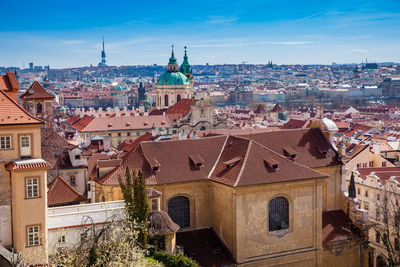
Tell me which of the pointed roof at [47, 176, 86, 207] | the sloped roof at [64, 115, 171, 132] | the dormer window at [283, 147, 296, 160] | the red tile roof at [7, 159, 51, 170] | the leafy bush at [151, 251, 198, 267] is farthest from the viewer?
the sloped roof at [64, 115, 171, 132]

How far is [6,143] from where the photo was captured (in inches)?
1095

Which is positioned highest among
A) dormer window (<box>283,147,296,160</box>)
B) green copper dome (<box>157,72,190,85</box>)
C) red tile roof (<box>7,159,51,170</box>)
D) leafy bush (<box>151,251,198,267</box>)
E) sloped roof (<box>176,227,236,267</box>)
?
green copper dome (<box>157,72,190,85</box>)

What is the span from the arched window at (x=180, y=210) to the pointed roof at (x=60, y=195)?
20.6ft

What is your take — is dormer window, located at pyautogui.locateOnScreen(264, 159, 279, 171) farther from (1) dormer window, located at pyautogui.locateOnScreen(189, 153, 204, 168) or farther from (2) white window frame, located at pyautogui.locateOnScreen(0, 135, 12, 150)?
(2) white window frame, located at pyautogui.locateOnScreen(0, 135, 12, 150)

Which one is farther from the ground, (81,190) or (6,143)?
(6,143)

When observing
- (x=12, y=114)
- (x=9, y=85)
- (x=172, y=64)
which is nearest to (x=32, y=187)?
(x=12, y=114)

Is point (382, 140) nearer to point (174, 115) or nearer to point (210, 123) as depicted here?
point (210, 123)

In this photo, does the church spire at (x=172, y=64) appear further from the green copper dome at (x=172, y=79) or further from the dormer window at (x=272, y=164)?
the dormer window at (x=272, y=164)

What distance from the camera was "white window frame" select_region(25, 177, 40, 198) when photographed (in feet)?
92.0

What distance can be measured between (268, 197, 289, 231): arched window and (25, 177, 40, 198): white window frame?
52.3 ft

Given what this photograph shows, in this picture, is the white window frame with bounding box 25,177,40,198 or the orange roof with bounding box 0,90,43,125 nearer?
the orange roof with bounding box 0,90,43,125

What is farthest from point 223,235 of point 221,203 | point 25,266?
point 25,266

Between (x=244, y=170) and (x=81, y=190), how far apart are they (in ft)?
52.4

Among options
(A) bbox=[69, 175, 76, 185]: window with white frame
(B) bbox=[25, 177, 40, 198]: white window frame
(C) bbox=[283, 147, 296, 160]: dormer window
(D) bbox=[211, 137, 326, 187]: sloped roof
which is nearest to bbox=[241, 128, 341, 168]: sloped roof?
(C) bbox=[283, 147, 296, 160]: dormer window
